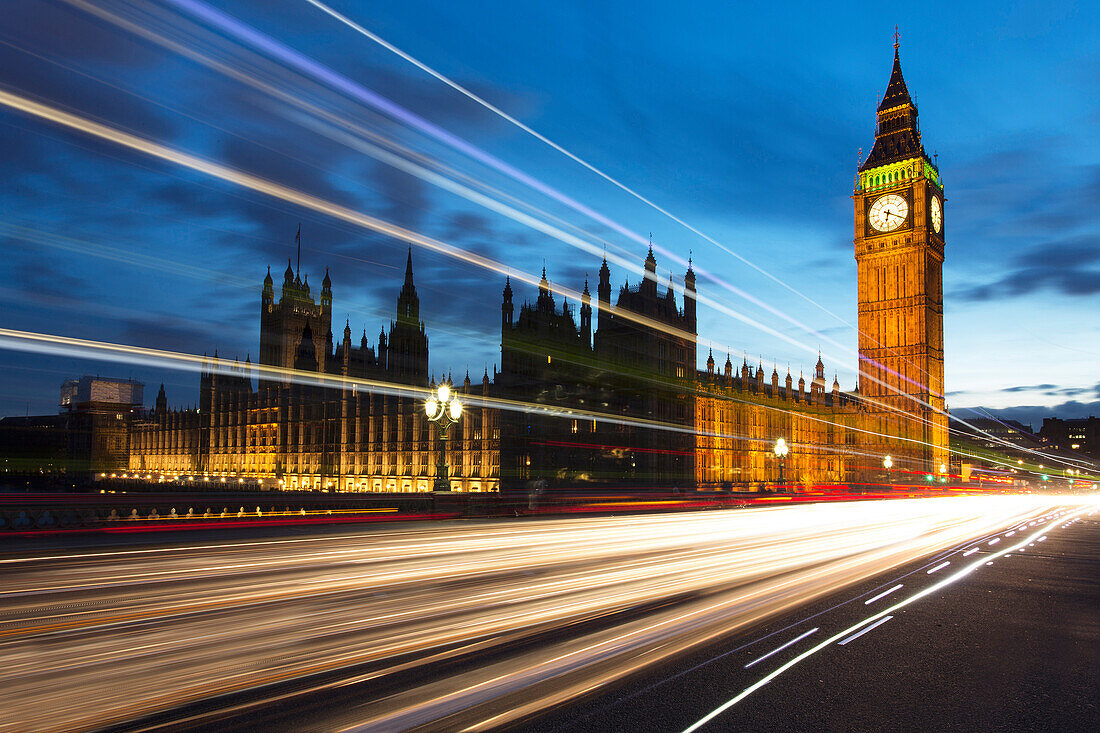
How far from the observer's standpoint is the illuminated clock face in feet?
322

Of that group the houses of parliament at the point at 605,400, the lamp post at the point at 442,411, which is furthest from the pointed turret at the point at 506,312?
the lamp post at the point at 442,411

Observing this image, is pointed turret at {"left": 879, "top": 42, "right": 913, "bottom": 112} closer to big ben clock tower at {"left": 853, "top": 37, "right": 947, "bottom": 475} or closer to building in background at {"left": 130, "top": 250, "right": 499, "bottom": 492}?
big ben clock tower at {"left": 853, "top": 37, "right": 947, "bottom": 475}

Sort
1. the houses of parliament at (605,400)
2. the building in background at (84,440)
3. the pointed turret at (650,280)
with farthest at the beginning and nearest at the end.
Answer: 1. the building in background at (84,440)
2. the pointed turret at (650,280)
3. the houses of parliament at (605,400)

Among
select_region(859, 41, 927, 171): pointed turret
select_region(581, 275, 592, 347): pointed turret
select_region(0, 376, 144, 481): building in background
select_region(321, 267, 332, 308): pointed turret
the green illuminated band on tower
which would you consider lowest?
select_region(0, 376, 144, 481): building in background

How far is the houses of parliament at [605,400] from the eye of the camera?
6091 centimetres

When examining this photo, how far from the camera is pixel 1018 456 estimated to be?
198m

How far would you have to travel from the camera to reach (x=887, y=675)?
24.8 ft

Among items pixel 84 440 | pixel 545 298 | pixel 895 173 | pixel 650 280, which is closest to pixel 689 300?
pixel 650 280

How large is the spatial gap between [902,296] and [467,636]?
102366 millimetres

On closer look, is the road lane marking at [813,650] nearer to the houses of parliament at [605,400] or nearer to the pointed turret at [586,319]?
the houses of parliament at [605,400]

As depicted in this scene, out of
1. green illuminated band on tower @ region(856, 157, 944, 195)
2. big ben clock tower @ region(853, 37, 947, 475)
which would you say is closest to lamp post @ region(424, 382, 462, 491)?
big ben clock tower @ region(853, 37, 947, 475)

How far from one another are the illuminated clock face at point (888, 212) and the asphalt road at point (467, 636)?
9207 centimetres

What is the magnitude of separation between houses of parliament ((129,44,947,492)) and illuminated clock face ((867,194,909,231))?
0.19 m

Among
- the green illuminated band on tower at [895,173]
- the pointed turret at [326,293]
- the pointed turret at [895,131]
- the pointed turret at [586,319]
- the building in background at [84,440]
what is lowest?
the building in background at [84,440]
